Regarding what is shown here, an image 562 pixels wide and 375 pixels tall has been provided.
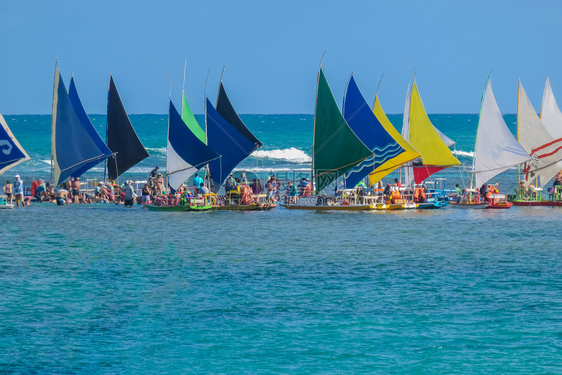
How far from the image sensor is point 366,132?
143 feet

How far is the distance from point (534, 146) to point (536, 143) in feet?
0.61

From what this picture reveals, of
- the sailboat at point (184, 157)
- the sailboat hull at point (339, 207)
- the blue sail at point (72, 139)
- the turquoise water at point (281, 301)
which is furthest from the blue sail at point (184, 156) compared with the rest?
the turquoise water at point (281, 301)

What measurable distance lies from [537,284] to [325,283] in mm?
4894

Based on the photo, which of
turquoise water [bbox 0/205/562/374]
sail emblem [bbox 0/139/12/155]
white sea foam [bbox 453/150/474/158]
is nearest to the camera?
turquoise water [bbox 0/205/562/374]

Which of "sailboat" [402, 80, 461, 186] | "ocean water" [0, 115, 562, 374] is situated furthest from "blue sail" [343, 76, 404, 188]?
"ocean water" [0, 115, 562, 374]

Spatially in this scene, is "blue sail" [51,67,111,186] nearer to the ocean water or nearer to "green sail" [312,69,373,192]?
"green sail" [312,69,373,192]

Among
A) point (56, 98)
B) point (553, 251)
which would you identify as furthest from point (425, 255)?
point (56, 98)

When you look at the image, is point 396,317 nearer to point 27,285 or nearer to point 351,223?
point 27,285

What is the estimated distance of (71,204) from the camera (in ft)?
151

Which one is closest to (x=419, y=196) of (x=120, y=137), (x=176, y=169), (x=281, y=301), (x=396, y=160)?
(x=396, y=160)

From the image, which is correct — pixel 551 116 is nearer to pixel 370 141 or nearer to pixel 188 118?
pixel 370 141

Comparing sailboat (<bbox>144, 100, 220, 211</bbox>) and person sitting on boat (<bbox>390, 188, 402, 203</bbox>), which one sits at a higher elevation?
sailboat (<bbox>144, 100, 220, 211</bbox>)

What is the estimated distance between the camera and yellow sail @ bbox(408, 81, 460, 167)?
46.3 metres

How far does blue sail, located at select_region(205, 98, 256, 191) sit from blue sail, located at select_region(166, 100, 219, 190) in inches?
71.0
